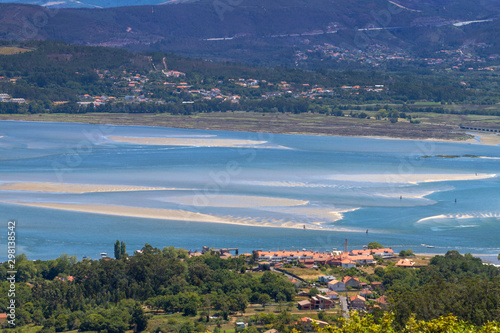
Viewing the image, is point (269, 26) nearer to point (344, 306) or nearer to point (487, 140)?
point (487, 140)

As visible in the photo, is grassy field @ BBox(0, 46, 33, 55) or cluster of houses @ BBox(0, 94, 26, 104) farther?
grassy field @ BBox(0, 46, 33, 55)

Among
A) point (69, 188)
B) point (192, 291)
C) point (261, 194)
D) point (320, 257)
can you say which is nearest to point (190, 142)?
point (69, 188)

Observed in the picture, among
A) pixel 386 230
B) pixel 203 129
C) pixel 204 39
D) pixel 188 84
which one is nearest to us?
pixel 386 230

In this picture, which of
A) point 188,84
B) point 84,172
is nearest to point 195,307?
point 84,172

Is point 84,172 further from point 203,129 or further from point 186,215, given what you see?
point 203,129

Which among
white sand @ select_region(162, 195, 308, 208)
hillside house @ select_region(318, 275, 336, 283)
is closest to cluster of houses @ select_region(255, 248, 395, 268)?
hillside house @ select_region(318, 275, 336, 283)

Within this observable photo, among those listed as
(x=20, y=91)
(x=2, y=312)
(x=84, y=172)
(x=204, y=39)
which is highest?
(x=204, y=39)

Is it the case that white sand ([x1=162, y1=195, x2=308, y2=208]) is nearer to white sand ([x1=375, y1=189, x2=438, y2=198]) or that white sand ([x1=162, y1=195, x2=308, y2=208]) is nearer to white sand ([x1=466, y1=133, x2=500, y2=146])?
white sand ([x1=375, y1=189, x2=438, y2=198])
